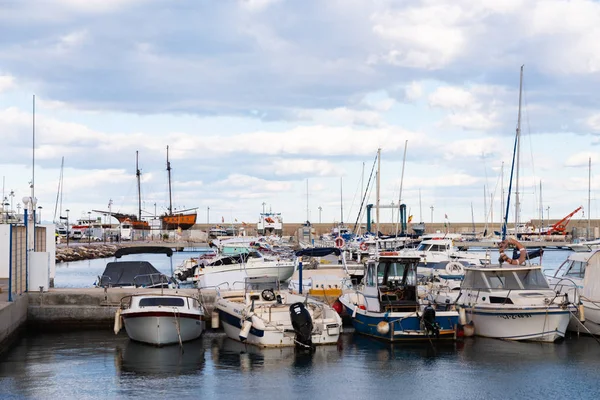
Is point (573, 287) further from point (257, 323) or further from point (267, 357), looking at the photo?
point (267, 357)

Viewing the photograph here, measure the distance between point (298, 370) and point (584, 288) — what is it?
11.9 m

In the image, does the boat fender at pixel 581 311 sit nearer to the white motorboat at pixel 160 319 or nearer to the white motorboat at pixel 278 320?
the white motorboat at pixel 278 320

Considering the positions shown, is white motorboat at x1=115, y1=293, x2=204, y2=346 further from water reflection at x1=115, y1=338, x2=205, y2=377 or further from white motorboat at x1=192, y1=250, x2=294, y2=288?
white motorboat at x1=192, y1=250, x2=294, y2=288

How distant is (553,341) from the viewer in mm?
26625

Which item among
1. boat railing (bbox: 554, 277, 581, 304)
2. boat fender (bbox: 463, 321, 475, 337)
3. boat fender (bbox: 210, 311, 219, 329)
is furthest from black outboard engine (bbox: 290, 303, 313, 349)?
boat railing (bbox: 554, 277, 581, 304)

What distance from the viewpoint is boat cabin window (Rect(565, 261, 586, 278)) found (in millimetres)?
31469

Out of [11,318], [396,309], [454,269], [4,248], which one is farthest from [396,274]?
[4,248]

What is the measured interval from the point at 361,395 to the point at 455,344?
23.4 feet

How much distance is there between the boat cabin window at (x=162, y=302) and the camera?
26000 millimetres

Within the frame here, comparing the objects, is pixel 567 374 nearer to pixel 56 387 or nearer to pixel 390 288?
pixel 390 288

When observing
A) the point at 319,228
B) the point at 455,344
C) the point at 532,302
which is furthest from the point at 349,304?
the point at 319,228

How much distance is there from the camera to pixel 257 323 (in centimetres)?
2544

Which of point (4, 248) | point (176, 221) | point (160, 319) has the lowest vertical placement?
point (160, 319)

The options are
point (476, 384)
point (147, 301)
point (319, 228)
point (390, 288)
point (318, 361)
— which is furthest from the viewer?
point (319, 228)
